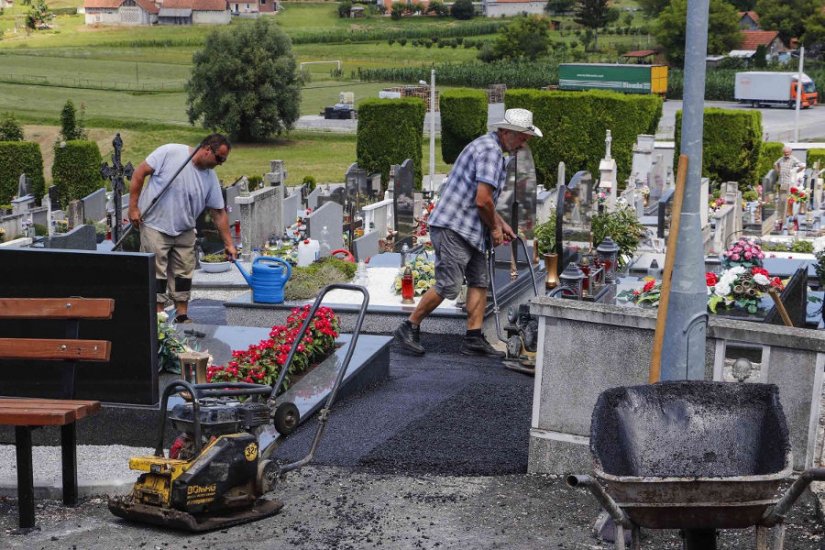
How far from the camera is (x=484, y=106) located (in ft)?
138

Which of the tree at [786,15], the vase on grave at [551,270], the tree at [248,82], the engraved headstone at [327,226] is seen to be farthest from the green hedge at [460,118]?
the tree at [786,15]

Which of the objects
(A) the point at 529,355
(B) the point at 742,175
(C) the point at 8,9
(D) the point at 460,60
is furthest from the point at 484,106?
(C) the point at 8,9

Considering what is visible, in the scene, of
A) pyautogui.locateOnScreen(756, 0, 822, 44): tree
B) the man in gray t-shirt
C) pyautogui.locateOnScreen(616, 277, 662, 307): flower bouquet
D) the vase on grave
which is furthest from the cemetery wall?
pyautogui.locateOnScreen(756, 0, 822, 44): tree

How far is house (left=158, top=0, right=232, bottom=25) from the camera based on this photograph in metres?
118

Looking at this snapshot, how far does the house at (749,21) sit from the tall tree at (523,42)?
15.4m

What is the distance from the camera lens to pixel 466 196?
1013 centimetres

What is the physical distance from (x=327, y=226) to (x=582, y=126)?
20.2 m

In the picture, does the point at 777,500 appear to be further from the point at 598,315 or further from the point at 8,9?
the point at 8,9

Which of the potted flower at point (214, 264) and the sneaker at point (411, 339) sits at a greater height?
the sneaker at point (411, 339)

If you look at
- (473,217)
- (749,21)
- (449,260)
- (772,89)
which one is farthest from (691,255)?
(749,21)

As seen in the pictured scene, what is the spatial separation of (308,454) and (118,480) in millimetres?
1121

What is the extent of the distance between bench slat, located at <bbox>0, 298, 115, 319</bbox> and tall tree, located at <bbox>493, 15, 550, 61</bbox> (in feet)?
302

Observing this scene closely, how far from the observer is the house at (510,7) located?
13612 cm

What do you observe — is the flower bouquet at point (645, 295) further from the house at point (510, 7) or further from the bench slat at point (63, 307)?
the house at point (510, 7)
